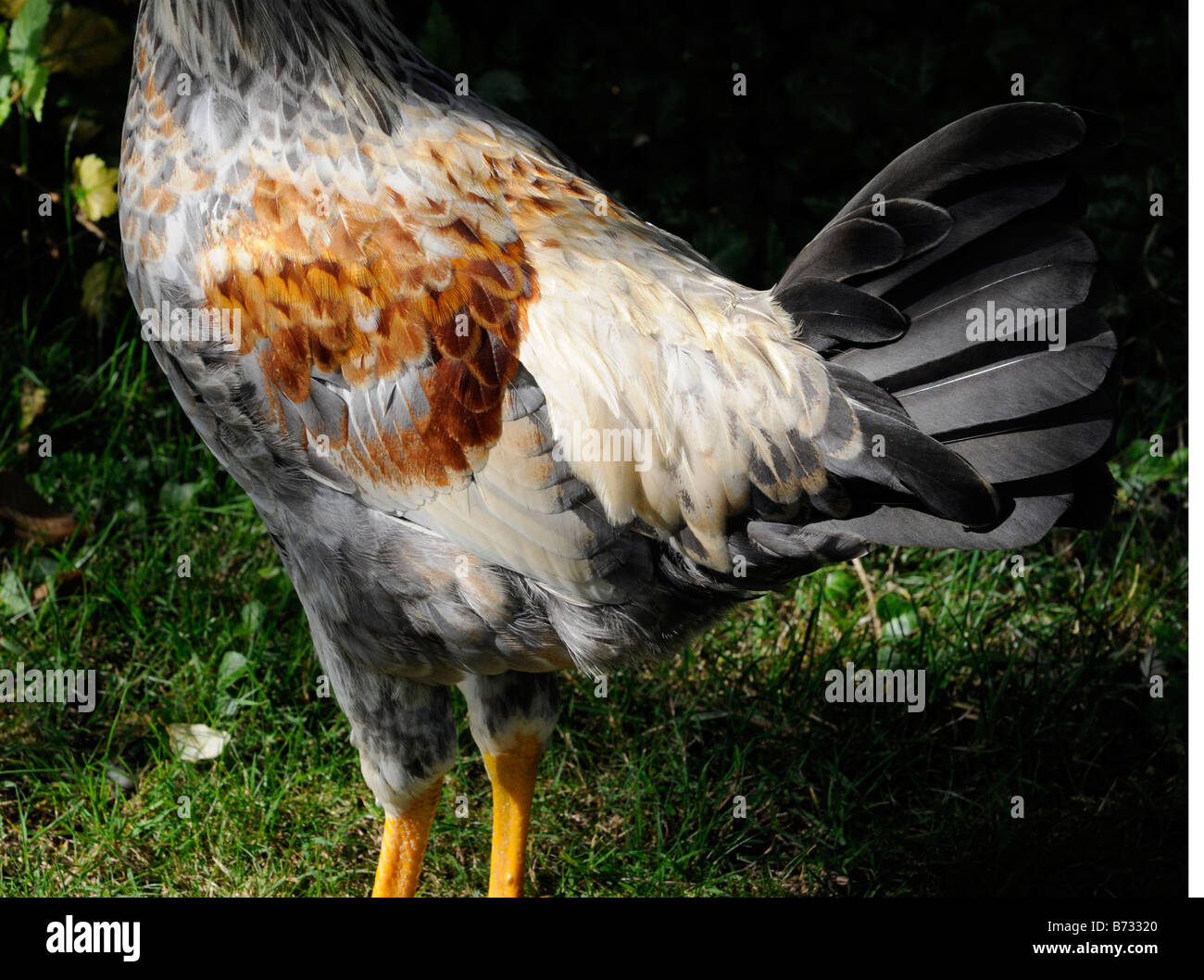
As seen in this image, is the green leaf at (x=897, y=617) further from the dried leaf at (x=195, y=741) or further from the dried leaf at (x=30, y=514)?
the dried leaf at (x=30, y=514)

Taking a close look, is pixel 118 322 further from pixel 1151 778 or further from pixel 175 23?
pixel 1151 778

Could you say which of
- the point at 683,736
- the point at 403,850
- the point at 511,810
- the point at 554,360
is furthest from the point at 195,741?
the point at 554,360

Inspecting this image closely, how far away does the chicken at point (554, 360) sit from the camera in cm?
227

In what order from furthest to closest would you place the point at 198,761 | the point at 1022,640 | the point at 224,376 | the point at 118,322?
1. the point at 118,322
2. the point at 1022,640
3. the point at 198,761
4. the point at 224,376

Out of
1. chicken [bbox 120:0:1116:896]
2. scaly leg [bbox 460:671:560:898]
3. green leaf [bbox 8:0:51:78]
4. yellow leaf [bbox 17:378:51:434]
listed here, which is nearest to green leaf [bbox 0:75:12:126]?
green leaf [bbox 8:0:51:78]

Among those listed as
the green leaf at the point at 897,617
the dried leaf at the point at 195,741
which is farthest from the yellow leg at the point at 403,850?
the green leaf at the point at 897,617

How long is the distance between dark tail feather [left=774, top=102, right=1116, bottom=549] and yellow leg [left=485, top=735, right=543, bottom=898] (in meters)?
1.09

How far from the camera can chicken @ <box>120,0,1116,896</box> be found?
227cm

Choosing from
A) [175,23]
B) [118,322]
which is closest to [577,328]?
[175,23]

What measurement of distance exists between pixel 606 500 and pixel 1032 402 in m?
0.79

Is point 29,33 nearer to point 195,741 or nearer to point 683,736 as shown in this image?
point 195,741

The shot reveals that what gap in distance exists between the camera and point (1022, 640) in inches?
148

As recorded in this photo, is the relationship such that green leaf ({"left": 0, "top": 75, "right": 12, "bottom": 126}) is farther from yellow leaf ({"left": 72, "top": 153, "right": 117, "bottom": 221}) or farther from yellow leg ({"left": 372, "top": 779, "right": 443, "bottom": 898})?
yellow leg ({"left": 372, "top": 779, "right": 443, "bottom": 898})

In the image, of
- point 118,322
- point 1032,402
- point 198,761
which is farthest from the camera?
point 118,322
